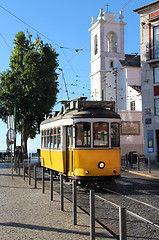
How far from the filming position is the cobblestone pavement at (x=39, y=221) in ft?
20.7

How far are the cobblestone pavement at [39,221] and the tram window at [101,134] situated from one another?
8.93 ft

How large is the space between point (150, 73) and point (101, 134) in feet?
59.5

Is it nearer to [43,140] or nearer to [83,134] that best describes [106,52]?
[43,140]

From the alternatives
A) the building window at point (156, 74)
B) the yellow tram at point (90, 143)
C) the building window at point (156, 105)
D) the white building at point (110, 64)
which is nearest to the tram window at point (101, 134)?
the yellow tram at point (90, 143)

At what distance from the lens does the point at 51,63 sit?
39.4m

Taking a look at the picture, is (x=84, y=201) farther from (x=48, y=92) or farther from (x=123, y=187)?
(x=48, y=92)

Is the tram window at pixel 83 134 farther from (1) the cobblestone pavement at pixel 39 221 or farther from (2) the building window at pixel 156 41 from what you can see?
(2) the building window at pixel 156 41

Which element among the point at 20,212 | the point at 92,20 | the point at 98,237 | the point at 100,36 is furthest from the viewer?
the point at 92,20

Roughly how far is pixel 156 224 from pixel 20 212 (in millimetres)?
3274

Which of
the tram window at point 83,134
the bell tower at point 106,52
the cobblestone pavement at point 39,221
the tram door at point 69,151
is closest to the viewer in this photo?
the cobblestone pavement at point 39,221

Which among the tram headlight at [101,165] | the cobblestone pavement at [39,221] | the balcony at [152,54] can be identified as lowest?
the cobblestone pavement at [39,221]

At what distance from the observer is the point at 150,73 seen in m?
29.3

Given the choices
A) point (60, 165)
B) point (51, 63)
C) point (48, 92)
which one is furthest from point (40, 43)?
point (60, 165)

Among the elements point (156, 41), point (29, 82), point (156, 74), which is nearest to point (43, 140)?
point (156, 74)
